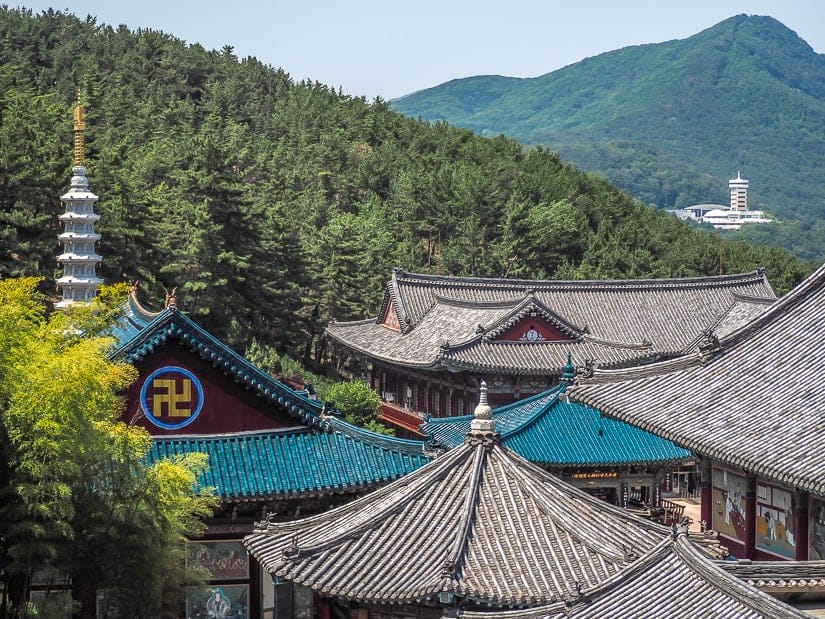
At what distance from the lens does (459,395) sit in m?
45.1

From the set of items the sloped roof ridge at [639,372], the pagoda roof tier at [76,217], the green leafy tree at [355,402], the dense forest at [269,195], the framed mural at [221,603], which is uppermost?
the dense forest at [269,195]

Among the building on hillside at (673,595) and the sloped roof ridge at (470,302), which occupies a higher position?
the sloped roof ridge at (470,302)

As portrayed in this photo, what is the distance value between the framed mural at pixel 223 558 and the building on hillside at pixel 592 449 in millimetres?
Result: 9090

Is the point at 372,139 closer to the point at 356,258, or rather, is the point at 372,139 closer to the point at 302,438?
the point at 356,258

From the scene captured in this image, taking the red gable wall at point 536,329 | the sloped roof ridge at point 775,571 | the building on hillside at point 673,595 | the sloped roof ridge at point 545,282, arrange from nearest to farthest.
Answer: the building on hillside at point 673,595, the sloped roof ridge at point 775,571, the red gable wall at point 536,329, the sloped roof ridge at point 545,282

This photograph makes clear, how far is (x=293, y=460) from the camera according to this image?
79.9 feet

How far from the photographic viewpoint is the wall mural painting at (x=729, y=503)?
20891 millimetres

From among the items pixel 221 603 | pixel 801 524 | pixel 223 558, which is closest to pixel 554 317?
pixel 223 558

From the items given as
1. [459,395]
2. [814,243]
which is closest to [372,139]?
[459,395]

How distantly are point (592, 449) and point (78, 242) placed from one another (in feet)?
48.6

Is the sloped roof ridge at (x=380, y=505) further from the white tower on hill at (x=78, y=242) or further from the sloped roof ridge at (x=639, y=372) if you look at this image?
the white tower on hill at (x=78, y=242)

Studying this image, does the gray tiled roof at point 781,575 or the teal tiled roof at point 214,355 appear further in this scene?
the teal tiled roof at point 214,355

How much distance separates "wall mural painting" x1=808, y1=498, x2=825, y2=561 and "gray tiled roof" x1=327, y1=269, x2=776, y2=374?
77.9 ft

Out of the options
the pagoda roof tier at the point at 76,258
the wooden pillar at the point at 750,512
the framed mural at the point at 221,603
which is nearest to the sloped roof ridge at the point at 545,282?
the pagoda roof tier at the point at 76,258
